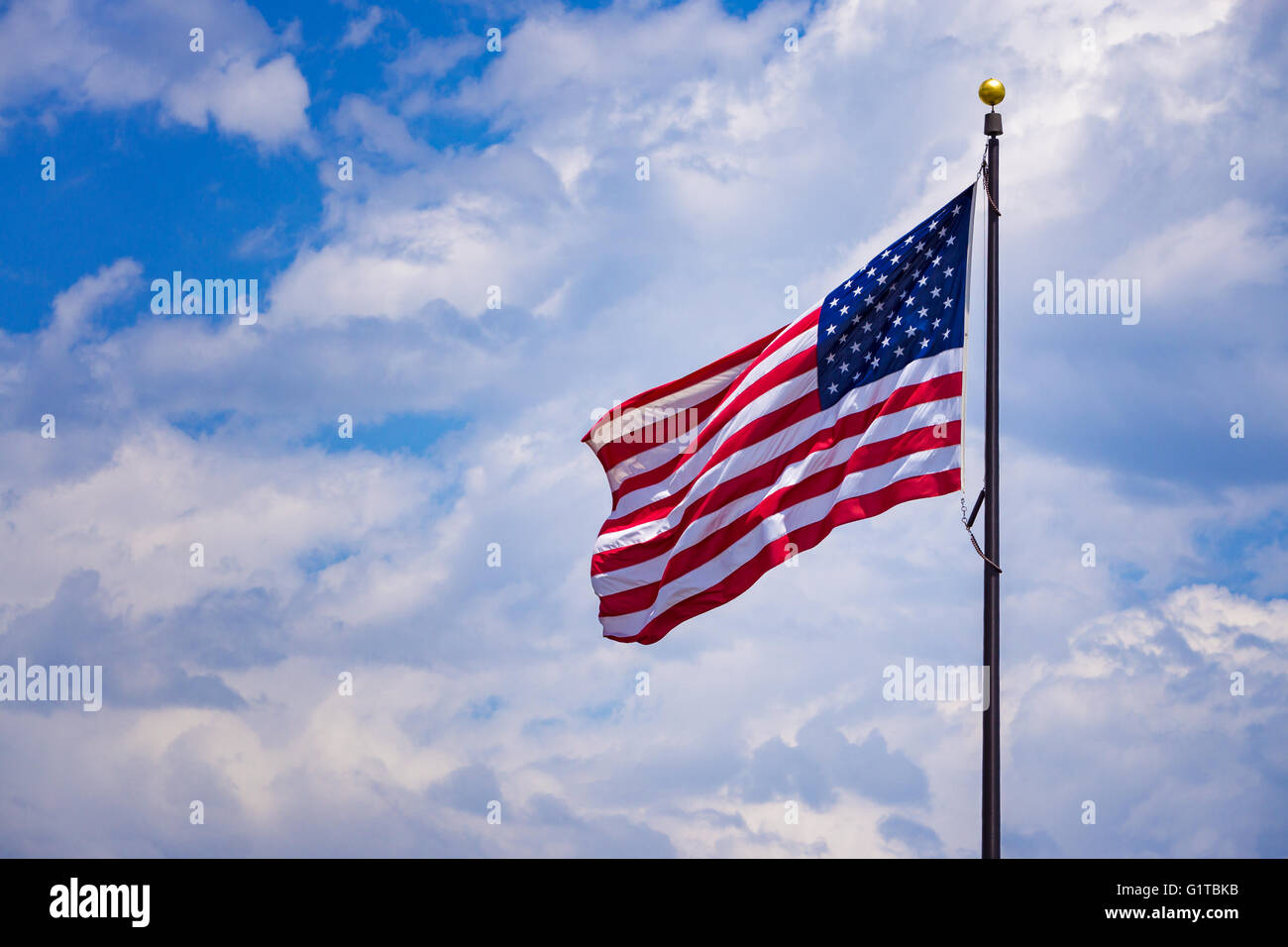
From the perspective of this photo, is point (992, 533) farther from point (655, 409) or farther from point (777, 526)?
point (655, 409)

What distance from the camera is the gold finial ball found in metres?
18.4

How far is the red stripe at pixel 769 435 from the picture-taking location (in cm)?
1872

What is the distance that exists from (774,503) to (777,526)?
13.6 inches

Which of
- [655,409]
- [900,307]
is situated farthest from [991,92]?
[655,409]

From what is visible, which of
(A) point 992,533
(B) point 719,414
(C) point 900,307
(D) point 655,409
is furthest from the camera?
(D) point 655,409

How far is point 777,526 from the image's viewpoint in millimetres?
19781

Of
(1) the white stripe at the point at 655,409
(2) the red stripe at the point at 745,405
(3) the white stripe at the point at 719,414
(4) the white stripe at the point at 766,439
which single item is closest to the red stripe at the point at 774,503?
(4) the white stripe at the point at 766,439

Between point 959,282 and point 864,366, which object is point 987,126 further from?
point 864,366

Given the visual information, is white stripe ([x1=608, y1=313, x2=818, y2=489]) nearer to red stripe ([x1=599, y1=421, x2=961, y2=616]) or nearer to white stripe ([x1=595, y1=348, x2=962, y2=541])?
white stripe ([x1=595, y1=348, x2=962, y2=541])

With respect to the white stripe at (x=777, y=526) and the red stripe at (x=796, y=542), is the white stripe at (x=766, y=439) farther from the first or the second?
the red stripe at (x=796, y=542)

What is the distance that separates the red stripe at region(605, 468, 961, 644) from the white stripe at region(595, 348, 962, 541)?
1.29 metres
